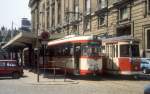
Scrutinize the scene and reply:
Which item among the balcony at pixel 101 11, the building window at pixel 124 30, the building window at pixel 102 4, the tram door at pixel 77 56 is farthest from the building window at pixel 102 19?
the tram door at pixel 77 56

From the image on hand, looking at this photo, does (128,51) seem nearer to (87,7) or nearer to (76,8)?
(87,7)

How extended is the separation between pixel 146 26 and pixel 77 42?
15.9 metres

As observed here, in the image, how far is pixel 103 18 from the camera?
183ft

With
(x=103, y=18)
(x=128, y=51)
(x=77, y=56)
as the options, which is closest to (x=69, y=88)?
(x=77, y=56)

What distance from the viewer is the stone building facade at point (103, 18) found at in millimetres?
44688

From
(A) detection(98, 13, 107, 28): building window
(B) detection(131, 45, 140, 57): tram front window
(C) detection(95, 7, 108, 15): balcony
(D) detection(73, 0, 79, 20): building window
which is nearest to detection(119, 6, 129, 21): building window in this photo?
(C) detection(95, 7, 108, 15): balcony

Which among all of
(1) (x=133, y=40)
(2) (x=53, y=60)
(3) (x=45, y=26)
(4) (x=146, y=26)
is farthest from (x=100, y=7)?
(3) (x=45, y=26)

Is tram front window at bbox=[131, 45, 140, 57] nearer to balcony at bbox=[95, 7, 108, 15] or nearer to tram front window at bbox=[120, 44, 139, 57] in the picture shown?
tram front window at bbox=[120, 44, 139, 57]

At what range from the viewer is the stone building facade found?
147 feet

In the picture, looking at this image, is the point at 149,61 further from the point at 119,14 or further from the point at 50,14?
the point at 50,14

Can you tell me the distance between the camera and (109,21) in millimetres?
53500

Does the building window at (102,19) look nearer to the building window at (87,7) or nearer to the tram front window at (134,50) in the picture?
the building window at (87,7)

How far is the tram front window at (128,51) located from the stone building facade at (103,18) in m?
10.3

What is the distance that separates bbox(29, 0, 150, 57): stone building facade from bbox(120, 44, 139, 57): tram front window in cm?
1030
